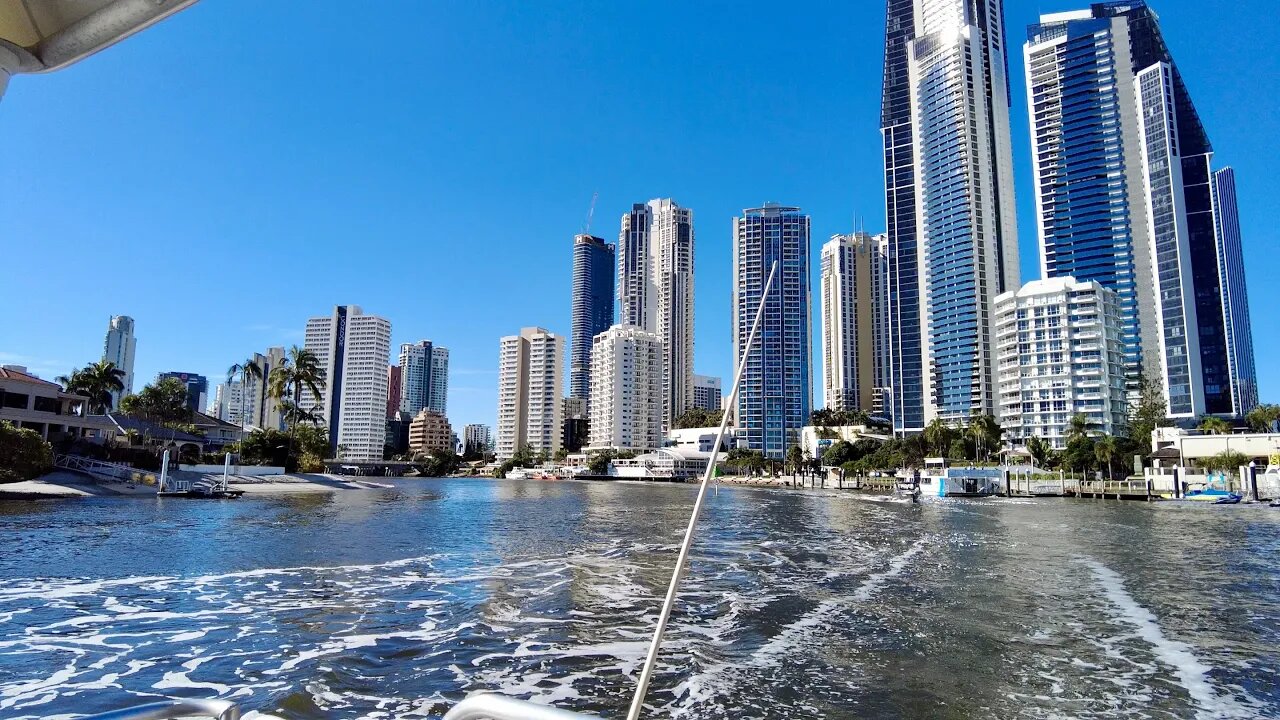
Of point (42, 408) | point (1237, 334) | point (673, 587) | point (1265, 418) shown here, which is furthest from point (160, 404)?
point (1237, 334)

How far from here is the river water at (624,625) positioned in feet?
35.2

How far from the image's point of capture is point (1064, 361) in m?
124

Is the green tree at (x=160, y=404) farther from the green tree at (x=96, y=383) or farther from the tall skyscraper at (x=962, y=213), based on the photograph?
the tall skyscraper at (x=962, y=213)

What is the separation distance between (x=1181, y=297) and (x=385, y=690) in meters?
203

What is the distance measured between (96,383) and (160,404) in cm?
1054

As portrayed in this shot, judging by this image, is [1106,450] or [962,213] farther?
[962,213]

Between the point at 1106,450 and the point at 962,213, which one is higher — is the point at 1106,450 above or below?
below

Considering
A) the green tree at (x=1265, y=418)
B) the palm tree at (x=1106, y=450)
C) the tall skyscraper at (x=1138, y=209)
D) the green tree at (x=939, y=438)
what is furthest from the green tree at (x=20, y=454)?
the tall skyscraper at (x=1138, y=209)

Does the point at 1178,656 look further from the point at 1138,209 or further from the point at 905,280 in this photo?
the point at 1138,209

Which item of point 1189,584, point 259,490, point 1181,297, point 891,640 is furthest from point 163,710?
point 1181,297

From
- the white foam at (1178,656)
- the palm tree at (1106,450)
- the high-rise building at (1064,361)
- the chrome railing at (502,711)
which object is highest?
the high-rise building at (1064,361)

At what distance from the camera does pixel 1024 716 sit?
32.8ft

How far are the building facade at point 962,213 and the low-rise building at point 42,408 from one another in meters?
155

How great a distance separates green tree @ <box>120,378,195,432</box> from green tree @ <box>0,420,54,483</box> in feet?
117
